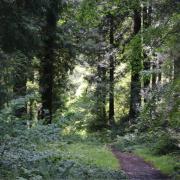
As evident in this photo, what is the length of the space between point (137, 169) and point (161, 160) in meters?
1.81

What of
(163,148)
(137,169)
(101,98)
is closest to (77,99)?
(137,169)

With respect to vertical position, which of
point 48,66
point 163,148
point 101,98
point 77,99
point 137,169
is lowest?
point 137,169

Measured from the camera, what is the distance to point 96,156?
705 inches

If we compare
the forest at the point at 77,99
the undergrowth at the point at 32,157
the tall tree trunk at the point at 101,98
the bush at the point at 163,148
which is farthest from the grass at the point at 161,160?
the tall tree trunk at the point at 101,98

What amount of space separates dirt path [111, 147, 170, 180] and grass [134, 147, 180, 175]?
0.26 m

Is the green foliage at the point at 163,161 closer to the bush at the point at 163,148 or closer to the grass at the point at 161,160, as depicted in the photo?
the grass at the point at 161,160

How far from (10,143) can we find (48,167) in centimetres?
101

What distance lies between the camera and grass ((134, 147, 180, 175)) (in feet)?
46.8

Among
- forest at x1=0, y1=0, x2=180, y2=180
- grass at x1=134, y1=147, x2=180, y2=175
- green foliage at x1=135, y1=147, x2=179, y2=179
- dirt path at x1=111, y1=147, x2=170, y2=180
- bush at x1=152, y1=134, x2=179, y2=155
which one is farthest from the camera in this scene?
bush at x1=152, y1=134, x2=179, y2=155

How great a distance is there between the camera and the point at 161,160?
55.2ft

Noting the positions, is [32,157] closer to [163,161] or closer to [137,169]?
[137,169]

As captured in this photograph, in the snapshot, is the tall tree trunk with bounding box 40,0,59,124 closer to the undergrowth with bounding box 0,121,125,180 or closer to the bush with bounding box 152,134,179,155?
the bush with bounding box 152,134,179,155

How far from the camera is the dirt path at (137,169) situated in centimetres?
1347

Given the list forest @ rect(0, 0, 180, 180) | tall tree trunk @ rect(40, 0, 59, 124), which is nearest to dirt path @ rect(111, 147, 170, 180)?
forest @ rect(0, 0, 180, 180)
